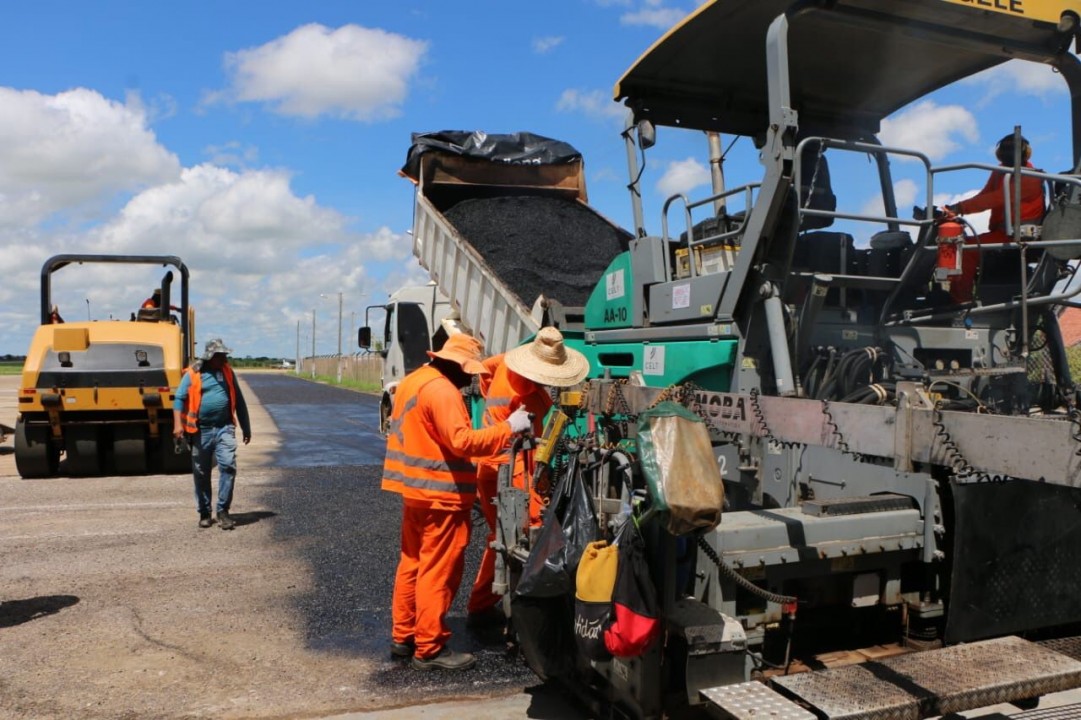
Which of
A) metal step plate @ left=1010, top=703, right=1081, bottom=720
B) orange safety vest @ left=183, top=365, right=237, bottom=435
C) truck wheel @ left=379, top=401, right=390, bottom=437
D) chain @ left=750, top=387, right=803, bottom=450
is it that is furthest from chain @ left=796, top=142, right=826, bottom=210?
truck wheel @ left=379, top=401, right=390, bottom=437

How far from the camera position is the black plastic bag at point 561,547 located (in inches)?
129

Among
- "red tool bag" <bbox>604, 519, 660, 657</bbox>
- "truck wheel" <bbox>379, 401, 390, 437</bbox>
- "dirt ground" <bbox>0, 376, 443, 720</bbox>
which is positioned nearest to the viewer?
"red tool bag" <bbox>604, 519, 660, 657</bbox>

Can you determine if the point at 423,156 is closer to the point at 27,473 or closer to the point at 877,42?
the point at 27,473

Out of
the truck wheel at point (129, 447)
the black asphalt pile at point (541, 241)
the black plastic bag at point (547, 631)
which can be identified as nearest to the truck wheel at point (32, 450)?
the truck wheel at point (129, 447)

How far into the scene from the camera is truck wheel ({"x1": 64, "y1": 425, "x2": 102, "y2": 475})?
1035cm

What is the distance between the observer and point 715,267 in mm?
5105

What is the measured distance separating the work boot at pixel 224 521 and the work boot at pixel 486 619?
128 inches

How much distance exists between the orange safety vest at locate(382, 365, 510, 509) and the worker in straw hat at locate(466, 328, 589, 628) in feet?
0.73

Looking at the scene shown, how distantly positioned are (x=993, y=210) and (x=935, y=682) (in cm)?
285

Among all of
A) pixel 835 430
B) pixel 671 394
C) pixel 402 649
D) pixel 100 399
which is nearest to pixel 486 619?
pixel 402 649

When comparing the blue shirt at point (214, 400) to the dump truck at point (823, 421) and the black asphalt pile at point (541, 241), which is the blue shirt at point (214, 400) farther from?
the dump truck at point (823, 421)

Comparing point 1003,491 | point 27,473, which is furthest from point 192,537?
point 1003,491

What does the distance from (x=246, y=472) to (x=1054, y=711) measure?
31.1 feet

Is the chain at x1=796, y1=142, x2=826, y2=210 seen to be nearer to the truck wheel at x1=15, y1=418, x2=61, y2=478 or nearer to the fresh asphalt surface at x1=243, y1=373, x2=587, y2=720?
the fresh asphalt surface at x1=243, y1=373, x2=587, y2=720
